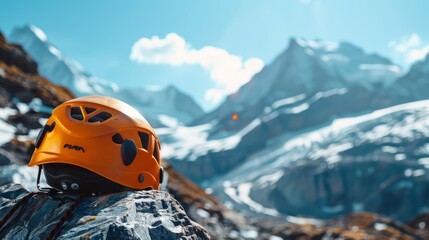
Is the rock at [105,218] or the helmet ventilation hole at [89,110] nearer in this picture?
the rock at [105,218]

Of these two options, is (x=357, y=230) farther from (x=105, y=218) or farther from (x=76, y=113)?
(x=105, y=218)

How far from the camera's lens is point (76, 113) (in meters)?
5.93

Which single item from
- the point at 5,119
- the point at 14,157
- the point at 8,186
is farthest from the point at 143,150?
the point at 5,119

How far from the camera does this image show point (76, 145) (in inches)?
220

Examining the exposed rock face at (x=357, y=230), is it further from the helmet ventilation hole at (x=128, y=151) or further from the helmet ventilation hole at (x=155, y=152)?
the helmet ventilation hole at (x=128, y=151)

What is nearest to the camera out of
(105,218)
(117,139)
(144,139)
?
(105,218)

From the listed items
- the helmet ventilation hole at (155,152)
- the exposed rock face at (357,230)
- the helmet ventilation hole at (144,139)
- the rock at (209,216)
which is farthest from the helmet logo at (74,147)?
the exposed rock face at (357,230)

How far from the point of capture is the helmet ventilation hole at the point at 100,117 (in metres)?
5.75

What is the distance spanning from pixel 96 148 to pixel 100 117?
48cm

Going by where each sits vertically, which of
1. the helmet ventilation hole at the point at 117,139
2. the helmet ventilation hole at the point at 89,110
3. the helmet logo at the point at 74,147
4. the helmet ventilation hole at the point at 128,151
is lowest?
the helmet logo at the point at 74,147

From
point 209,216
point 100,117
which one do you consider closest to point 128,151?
point 100,117

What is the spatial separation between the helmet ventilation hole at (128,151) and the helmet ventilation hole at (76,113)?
0.75 meters

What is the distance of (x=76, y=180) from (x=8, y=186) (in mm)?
1832

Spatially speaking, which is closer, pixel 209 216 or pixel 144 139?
pixel 144 139
